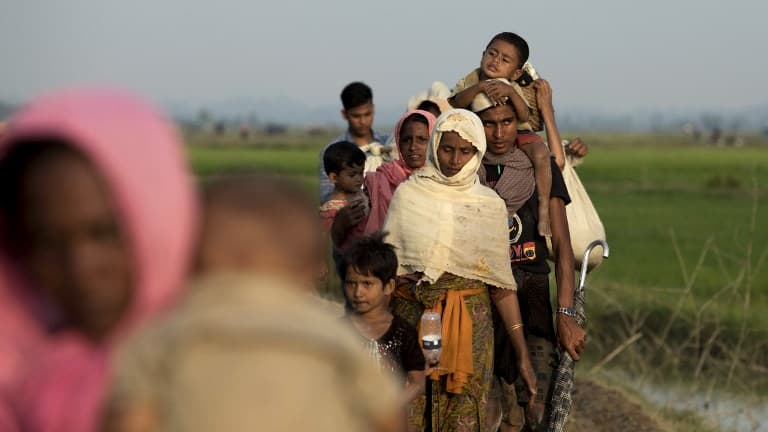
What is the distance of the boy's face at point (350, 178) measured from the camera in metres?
7.11

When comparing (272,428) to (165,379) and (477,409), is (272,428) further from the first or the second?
(477,409)

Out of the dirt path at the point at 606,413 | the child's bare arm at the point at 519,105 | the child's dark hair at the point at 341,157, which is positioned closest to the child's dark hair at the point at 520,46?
the child's bare arm at the point at 519,105

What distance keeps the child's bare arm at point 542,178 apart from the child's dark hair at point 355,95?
219 cm

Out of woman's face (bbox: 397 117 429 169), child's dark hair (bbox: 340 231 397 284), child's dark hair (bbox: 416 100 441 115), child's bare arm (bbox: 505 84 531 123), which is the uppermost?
child's bare arm (bbox: 505 84 531 123)

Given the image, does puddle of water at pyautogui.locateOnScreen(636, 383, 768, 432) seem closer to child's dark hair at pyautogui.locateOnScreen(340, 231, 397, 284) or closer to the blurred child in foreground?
child's dark hair at pyautogui.locateOnScreen(340, 231, 397, 284)

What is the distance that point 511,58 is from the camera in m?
6.95

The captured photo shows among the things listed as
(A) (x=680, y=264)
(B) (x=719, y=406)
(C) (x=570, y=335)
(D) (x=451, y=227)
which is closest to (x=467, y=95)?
(D) (x=451, y=227)

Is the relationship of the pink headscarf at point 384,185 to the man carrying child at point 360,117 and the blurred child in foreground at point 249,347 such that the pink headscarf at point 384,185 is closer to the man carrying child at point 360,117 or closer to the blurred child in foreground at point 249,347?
the man carrying child at point 360,117

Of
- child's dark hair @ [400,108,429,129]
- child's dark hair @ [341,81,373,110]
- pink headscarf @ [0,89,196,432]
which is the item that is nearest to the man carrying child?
child's dark hair @ [341,81,373,110]

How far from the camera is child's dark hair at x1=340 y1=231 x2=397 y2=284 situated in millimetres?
5527

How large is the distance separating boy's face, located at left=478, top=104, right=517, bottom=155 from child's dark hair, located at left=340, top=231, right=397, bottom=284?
1.11m

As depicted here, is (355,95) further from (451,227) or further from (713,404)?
(713,404)

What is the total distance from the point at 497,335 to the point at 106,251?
4.76 metres

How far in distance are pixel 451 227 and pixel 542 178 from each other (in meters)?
0.61
